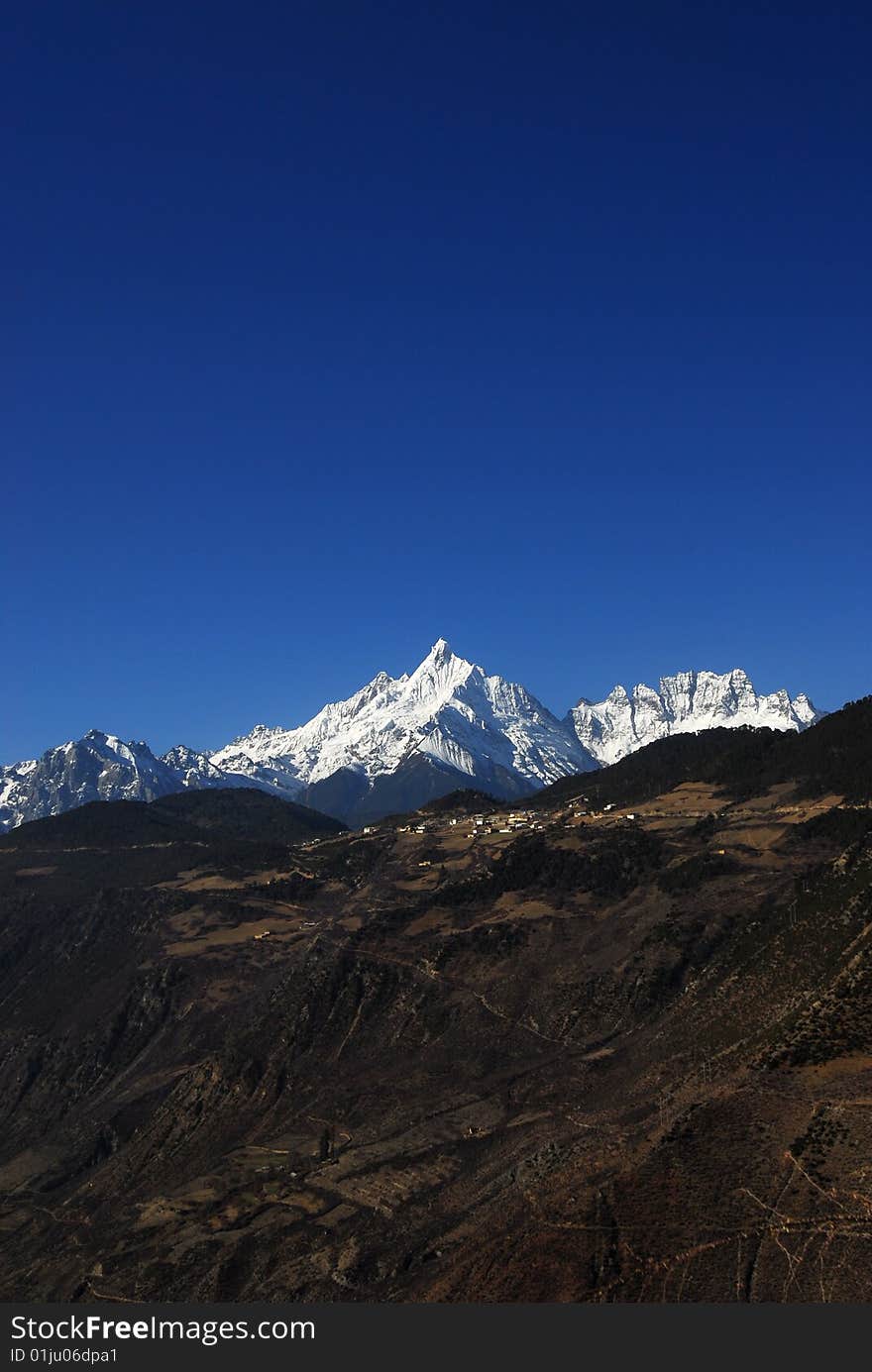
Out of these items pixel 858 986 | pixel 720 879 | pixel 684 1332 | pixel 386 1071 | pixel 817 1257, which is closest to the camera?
pixel 684 1332

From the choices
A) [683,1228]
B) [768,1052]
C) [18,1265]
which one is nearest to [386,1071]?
[18,1265]

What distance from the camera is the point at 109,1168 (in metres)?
160

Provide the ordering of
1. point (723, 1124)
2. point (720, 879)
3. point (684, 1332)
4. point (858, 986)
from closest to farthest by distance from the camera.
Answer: point (684, 1332), point (723, 1124), point (858, 986), point (720, 879)

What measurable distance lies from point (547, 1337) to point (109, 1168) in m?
126

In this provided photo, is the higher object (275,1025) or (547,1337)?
(275,1025)

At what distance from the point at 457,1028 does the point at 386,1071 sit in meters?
12.5

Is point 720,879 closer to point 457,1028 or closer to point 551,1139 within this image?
point 457,1028

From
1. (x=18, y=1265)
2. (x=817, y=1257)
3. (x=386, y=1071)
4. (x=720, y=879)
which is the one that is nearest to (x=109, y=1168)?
(x=18, y=1265)

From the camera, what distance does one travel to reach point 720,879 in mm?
181875

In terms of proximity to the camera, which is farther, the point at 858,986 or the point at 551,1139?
the point at 551,1139

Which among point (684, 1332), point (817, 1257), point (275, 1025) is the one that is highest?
point (275, 1025)

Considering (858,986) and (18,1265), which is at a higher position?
(858,986)

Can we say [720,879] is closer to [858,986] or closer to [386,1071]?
[386,1071]

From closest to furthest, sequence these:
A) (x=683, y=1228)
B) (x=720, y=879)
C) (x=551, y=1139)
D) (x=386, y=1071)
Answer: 1. (x=683, y=1228)
2. (x=551, y=1139)
3. (x=386, y=1071)
4. (x=720, y=879)
